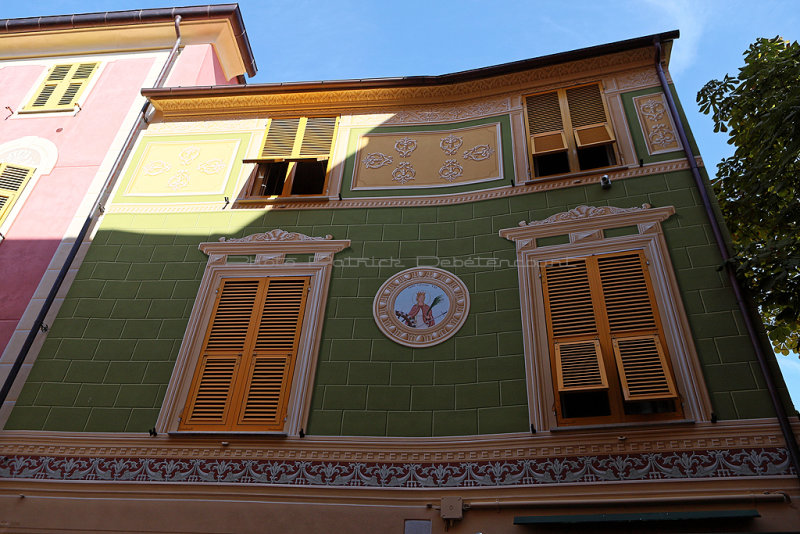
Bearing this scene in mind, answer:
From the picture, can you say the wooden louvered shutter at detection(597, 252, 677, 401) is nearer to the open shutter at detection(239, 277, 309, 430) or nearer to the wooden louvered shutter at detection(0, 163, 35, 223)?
the open shutter at detection(239, 277, 309, 430)

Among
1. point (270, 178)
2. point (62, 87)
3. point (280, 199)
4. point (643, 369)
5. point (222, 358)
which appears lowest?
point (643, 369)

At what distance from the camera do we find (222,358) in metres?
7.48

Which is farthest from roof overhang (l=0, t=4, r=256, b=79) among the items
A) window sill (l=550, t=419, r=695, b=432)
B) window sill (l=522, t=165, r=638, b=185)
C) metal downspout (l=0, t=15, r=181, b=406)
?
window sill (l=550, t=419, r=695, b=432)

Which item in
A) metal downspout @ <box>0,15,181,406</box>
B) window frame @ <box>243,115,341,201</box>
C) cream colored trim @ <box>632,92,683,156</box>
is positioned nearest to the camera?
metal downspout @ <box>0,15,181,406</box>

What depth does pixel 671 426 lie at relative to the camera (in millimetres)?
5922

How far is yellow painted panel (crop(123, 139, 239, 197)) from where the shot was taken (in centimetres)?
946

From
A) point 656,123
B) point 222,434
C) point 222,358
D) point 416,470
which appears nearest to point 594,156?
point 656,123

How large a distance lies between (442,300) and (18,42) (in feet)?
34.5

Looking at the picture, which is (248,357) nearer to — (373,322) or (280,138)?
(373,322)

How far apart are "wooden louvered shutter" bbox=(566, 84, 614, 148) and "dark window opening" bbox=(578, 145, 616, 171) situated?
5.3 inches

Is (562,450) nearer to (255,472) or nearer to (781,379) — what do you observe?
(781,379)

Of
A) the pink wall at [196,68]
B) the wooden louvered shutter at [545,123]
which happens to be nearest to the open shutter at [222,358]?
the wooden louvered shutter at [545,123]

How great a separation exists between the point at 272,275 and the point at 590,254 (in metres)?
3.89

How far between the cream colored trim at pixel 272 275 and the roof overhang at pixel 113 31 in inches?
234
